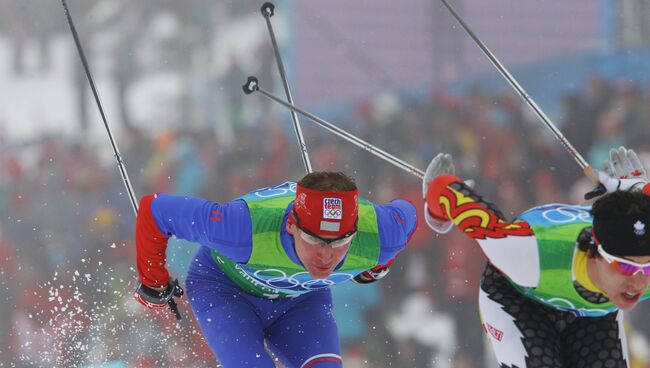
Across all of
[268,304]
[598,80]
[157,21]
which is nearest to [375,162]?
[598,80]

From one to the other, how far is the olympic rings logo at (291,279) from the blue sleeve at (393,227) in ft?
0.47

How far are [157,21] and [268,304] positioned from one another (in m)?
4.22

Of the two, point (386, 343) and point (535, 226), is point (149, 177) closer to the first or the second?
point (386, 343)

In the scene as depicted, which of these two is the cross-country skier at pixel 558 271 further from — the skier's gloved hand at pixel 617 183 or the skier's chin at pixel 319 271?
the skier's chin at pixel 319 271

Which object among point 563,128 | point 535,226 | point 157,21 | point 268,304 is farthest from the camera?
point 157,21

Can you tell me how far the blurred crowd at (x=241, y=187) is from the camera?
5668mm

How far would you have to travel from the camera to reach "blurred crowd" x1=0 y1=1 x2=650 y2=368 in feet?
18.6

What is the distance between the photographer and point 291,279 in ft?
9.87

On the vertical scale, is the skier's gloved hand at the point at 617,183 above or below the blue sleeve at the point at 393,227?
above

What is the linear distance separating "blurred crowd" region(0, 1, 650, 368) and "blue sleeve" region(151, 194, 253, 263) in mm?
2359

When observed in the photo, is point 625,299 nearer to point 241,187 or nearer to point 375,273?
point 375,273

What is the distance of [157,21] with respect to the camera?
7.00 metres

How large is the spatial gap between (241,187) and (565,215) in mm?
3626

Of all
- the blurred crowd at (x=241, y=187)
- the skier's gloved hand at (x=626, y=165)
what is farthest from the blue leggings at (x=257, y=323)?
the blurred crowd at (x=241, y=187)
